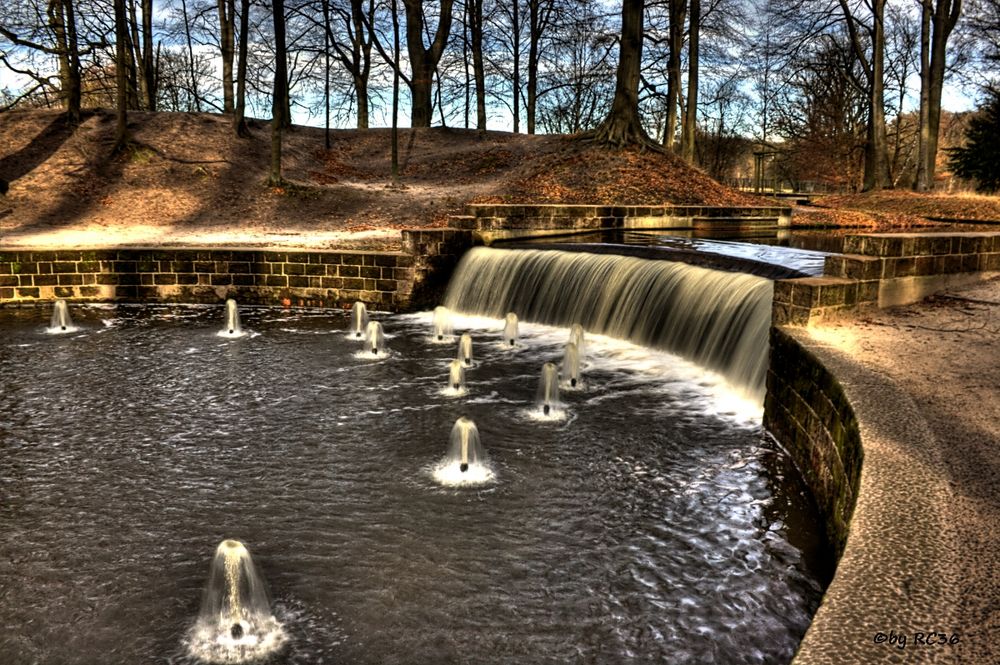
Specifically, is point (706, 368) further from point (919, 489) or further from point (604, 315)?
point (919, 489)

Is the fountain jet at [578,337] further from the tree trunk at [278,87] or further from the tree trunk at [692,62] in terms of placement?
the tree trunk at [692,62]

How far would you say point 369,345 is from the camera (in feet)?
34.9

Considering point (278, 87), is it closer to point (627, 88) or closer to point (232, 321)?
point (627, 88)

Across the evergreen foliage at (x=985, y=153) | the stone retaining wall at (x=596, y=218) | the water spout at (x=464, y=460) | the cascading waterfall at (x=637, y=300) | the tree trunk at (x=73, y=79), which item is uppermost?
the tree trunk at (x=73, y=79)

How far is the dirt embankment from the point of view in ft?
64.5

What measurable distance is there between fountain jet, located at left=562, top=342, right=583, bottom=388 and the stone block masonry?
5820 millimetres

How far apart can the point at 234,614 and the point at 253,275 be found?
11.1 meters

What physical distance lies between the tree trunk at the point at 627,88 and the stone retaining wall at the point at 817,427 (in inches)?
686

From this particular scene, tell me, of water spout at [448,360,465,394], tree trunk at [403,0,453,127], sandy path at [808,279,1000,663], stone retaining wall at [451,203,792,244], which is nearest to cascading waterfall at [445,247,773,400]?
stone retaining wall at [451,203,792,244]

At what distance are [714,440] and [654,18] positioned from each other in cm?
Result: 2541

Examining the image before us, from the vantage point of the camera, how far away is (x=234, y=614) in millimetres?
4066

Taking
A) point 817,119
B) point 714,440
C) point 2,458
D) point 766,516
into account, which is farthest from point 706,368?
point 817,119

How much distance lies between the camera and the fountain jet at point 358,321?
11.8 m

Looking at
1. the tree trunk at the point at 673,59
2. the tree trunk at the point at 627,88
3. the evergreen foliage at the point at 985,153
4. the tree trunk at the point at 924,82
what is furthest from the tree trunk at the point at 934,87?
the tree trunk at the point at 627,88
